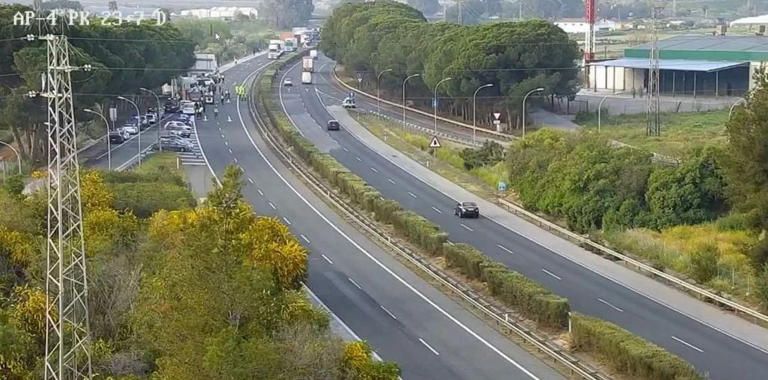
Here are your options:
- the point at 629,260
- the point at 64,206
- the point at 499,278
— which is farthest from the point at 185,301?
the point at 629,260

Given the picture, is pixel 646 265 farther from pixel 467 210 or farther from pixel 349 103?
pixel 349 103

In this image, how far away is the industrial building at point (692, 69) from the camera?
330 feet

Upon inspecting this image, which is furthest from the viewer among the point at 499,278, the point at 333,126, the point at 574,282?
the point at 333,126

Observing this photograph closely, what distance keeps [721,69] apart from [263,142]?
131 ft

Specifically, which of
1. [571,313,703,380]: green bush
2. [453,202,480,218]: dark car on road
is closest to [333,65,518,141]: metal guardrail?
[453,202,480,218]: dark car on road

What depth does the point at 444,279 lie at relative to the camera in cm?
4166

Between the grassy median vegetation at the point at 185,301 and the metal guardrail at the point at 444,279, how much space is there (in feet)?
19.5

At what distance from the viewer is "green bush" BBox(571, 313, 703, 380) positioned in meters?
28.9

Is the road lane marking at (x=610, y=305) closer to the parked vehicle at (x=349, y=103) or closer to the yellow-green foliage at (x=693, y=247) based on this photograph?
the yellow-green foliage at (x=693, y=247)

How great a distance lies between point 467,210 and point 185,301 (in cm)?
3224

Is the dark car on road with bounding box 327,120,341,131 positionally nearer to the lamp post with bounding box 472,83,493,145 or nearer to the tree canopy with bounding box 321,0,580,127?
the tree canopy with bounding box 321,0,580,127

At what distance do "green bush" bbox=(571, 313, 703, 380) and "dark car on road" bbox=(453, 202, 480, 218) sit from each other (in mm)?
20120

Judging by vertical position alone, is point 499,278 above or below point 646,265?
above

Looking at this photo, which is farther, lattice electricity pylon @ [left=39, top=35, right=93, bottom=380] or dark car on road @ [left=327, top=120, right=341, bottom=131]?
dark car on road @ [left=327, top=120, right=341, bottom=131]
